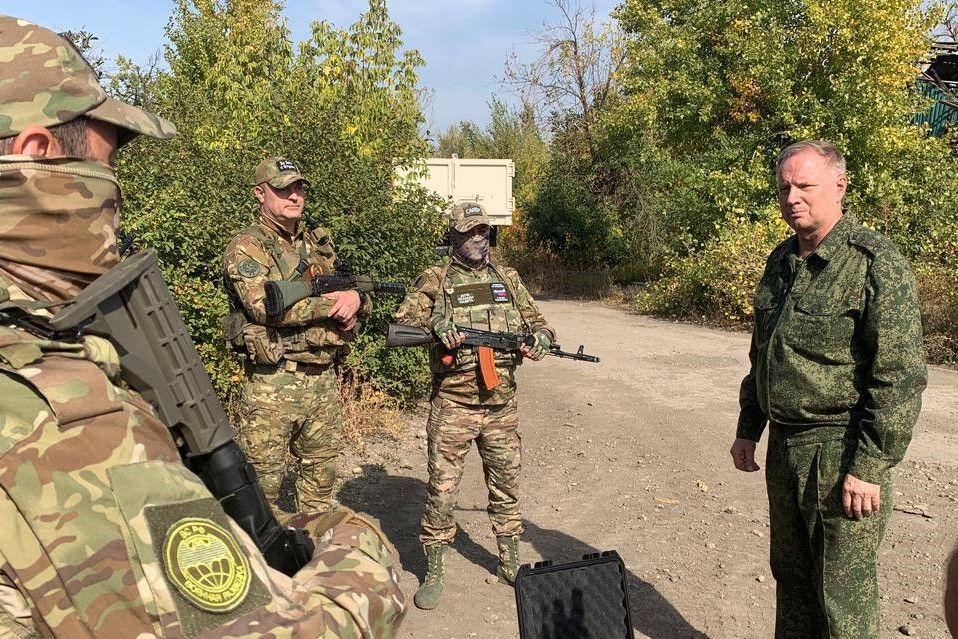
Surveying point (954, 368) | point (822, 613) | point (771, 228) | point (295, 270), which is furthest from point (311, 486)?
point (771, 228)

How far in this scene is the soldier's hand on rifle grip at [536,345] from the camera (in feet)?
13.4

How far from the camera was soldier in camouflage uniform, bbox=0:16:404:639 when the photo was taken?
0.93 meters

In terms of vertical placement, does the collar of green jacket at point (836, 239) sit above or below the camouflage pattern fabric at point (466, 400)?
above

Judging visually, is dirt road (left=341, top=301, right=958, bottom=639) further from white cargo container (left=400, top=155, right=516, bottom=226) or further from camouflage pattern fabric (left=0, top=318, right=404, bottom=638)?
white cargo container (left=400, top=155, right=516, bottom=226)

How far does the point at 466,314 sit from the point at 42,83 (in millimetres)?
3021

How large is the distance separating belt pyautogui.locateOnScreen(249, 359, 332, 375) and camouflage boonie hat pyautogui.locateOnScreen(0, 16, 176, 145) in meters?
2.84

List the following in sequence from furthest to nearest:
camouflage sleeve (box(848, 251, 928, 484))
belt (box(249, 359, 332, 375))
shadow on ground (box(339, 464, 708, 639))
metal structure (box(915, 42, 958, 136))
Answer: metal structure (box(915, 42, 958, 136)), belt (box(249, 359, 332, 375)), shadow on ground (box(339, 464, 708, 639)), camouflage sleeve (box(848, 251, 928, 484))

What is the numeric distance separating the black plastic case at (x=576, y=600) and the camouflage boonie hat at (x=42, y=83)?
2569 millimetres

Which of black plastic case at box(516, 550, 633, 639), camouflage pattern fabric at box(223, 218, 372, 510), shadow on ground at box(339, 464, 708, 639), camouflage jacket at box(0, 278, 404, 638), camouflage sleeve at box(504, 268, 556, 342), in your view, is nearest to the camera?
camouflage jacket at box(0, 278, 404, 638)

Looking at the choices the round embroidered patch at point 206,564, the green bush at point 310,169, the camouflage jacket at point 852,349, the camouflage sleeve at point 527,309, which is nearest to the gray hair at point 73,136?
the round embroidered patch at point 206,564

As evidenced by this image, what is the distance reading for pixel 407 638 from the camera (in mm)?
3572

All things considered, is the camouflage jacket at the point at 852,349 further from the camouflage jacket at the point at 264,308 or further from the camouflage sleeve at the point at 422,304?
the camouflage jacket at the point at 264,308

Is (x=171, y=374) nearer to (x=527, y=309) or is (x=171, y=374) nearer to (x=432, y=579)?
(x=432, y=579)

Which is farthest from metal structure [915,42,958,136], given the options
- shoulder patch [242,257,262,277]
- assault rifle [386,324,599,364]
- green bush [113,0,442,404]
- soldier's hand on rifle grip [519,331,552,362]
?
shoulder patch [242,257,262,277]
